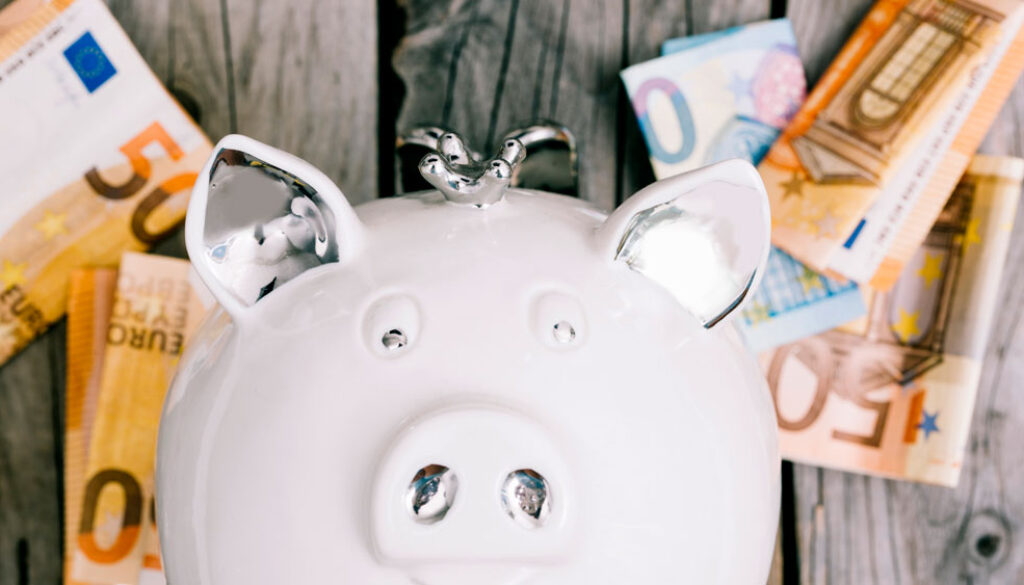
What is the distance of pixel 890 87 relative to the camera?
2.20 feet

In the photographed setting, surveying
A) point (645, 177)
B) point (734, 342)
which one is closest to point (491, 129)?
point (645, 177)

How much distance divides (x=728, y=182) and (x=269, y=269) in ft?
0.71

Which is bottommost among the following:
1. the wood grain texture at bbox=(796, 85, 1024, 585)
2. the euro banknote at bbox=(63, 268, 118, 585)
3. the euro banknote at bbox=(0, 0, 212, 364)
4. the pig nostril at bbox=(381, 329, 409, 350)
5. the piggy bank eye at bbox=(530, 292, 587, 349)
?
the wood grain texture at bbox=(796, 85, 1024, 585)

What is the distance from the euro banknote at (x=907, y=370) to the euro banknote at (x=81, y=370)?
1.66 ft

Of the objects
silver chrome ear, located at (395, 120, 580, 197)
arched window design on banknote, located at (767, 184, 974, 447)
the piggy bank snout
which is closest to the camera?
the piggy bank snout

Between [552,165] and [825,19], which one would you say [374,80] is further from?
[825,19]

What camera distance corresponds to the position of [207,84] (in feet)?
2.24

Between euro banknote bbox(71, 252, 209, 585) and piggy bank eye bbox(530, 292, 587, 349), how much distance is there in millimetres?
373

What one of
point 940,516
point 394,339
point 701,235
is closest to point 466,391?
point 394,339

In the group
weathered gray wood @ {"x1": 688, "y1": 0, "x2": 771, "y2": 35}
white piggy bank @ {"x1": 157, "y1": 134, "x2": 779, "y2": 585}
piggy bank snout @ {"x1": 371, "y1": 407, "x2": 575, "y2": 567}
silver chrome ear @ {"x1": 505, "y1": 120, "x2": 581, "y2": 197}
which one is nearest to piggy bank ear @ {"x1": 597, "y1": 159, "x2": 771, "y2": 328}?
white piggy bank @ {"x1": 157, "y1": 134, "x2": 779, "y2": 585}

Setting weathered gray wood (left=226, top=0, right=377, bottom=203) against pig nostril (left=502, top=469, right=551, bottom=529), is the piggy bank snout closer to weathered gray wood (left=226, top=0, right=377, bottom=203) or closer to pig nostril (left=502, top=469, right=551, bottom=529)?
pig nostril (left=502, top=469, right=551, bottom=529)

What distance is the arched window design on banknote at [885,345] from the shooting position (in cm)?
70

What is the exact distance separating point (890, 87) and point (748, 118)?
105mm

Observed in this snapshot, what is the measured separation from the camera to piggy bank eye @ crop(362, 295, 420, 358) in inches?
14.6
